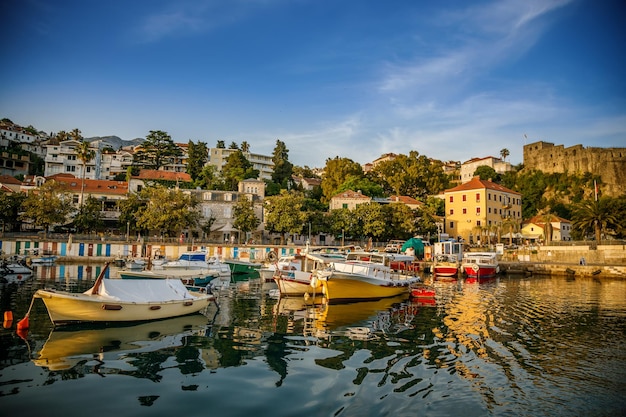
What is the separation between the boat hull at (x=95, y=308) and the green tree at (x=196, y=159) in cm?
7801

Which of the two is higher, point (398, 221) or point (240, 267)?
point (398, 221)

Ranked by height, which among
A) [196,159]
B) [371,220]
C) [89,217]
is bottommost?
[89,217]

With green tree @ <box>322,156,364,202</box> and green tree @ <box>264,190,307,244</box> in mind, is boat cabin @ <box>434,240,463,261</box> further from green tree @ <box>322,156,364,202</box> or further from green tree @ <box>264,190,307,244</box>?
green tree @ <box>322,156,364,202</box>

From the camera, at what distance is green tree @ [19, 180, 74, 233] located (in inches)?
2263

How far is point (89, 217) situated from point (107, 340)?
5516cm

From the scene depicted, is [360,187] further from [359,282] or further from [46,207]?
[359,282]

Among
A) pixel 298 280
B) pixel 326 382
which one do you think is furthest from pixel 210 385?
pixel 298 280

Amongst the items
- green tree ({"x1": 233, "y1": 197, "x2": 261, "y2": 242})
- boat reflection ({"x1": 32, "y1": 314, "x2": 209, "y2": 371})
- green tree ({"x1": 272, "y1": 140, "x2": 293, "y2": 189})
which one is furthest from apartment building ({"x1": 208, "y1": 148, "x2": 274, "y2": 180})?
boat reflection ({"x1": 32, "y1": 314, "x2": 209, "y2": 371})

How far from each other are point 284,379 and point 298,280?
1696cm

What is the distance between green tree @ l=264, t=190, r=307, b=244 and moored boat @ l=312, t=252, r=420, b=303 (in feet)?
115

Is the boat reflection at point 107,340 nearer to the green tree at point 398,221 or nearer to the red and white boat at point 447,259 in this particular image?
the red and white boat at point 447,259

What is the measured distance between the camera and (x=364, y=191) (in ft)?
282

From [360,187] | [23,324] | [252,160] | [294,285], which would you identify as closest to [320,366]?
[23,324]

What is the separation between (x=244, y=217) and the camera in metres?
64.7
